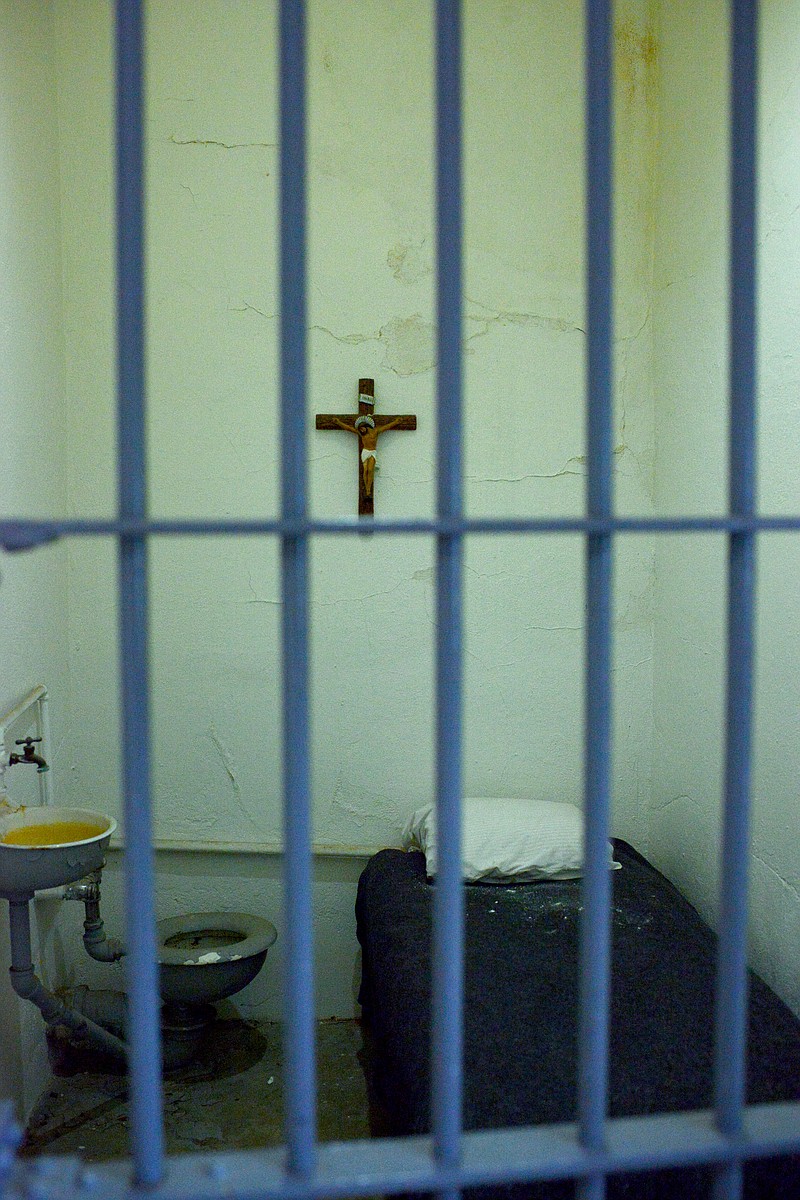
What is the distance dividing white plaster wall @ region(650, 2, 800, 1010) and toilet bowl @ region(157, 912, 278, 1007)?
1284mm

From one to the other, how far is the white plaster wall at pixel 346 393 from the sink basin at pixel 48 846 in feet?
2.09

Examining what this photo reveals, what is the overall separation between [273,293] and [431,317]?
0.49 meters

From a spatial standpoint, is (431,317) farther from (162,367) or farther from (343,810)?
(343,810)

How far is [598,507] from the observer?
2.55 feet

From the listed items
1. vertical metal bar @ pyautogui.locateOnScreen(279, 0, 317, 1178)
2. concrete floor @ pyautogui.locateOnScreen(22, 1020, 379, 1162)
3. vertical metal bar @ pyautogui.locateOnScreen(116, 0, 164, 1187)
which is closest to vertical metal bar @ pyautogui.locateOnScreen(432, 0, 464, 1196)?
vertical metal bar @ pyautogui.locateOnScreen(279, 0, 317, 1178)

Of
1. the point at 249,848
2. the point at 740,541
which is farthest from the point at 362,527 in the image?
the point at 249,848

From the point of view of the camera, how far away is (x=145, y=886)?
74cm

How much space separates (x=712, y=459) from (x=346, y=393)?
1113 mm

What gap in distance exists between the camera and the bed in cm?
160

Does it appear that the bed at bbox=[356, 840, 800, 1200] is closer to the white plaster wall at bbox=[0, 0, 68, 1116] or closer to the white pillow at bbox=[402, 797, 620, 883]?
the white pillow at bbox=[402, 797, 620, 883]

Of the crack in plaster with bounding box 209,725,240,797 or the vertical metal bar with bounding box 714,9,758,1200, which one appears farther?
the crack in plaster with bounding box 209,725,240,797

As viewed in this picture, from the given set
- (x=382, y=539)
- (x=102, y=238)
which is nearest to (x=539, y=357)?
(x=382, y=539)

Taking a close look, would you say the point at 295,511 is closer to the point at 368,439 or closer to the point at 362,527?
the point at 362,527

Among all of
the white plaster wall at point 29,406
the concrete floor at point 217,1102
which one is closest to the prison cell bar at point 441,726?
the white plaster wall at point 29,406
